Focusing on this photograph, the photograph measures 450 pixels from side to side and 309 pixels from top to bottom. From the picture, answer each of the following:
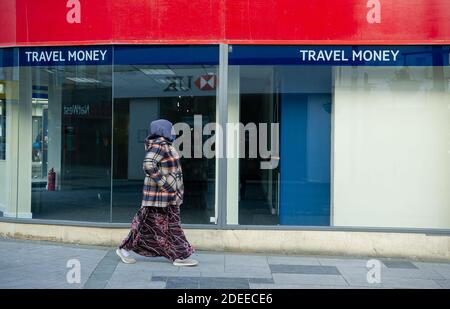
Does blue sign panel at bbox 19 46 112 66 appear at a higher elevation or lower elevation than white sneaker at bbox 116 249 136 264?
Answer: higher

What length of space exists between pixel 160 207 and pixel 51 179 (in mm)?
3587

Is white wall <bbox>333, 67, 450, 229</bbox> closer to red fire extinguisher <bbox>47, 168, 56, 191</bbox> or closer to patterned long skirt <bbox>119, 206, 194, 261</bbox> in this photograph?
patterned long skirt <bbox>119, 206, 194, 261</bbox>

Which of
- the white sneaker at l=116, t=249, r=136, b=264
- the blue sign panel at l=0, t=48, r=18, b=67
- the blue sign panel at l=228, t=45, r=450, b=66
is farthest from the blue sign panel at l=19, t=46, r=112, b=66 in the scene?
the white sneaker at l=116, t=249, r=136, b=264

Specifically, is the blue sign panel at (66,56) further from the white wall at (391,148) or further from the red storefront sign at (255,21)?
the white wall at (391,148)

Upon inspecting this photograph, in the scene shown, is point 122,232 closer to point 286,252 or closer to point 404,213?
point 286,252

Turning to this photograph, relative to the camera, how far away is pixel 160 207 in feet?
26.4

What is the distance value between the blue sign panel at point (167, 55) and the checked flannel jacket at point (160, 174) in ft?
6.48

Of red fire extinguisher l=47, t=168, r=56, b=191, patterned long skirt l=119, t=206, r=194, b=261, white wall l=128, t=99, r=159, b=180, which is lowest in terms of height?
patterned long skirt l=119, t=206, r=194, b=261

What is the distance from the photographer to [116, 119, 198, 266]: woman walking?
7.96 meters

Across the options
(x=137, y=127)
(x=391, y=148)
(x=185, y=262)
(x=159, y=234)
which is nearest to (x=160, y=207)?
(x=159, y=234)

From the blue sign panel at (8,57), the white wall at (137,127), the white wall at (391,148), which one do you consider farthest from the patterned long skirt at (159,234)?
the blue sign panel at (8,57)

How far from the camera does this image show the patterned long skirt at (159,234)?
8102 mm

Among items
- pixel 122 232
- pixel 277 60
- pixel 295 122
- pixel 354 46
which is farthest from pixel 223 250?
pixel 354 46

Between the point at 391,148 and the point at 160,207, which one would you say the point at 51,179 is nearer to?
the point at 160,207
